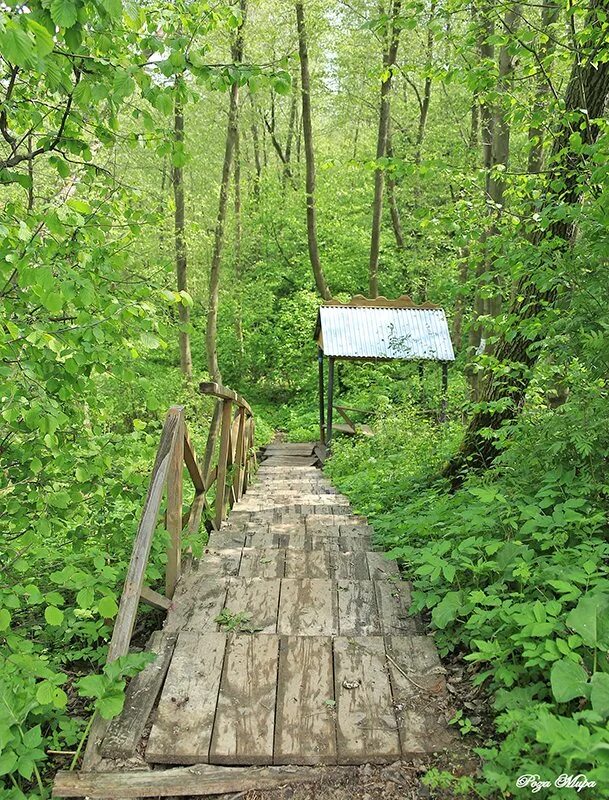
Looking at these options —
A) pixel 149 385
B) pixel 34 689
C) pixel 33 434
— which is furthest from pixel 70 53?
pixel 34 689

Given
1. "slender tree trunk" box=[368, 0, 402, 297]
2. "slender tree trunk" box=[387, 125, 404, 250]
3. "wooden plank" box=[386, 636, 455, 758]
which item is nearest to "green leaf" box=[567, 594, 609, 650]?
"wooden plank" box=[386, 636, 455, 758]

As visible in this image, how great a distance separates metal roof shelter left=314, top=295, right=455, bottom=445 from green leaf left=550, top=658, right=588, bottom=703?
29.2 feet

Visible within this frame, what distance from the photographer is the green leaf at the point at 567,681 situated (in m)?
1.77

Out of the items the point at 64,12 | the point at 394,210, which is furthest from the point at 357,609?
the point at 394,210

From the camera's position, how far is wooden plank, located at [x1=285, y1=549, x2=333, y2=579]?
3.58 m

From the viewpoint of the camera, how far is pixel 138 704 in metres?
2.28

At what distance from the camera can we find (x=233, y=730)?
214 cm

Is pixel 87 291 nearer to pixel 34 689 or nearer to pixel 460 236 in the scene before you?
pixel 34 689

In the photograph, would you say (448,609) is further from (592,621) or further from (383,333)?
(383,333)

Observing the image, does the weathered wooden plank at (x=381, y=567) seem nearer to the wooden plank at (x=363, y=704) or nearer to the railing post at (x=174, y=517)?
the wooden plank at (x=363, y=704)

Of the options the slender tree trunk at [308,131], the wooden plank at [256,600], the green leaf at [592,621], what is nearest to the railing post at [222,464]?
the wooden plank at [256,600]

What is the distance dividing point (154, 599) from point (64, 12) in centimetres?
248

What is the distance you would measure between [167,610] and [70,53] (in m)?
2.57

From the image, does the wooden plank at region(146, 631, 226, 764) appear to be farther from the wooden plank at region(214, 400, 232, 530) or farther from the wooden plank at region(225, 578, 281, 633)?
the wooden plank at region(214, 400, 232, 530)
